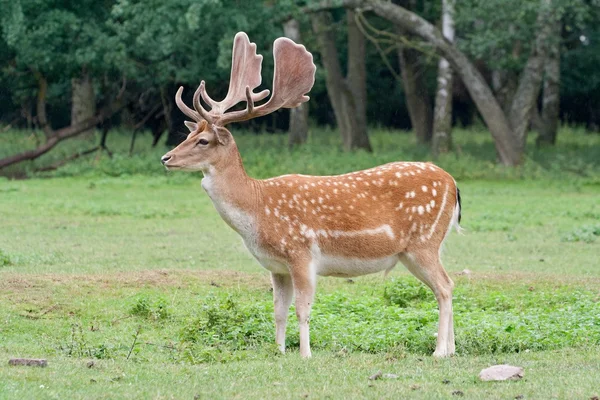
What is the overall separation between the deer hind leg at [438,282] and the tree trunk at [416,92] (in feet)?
70.5

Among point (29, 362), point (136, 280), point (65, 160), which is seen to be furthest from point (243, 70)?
point (65, 160)

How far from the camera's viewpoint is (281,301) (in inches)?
344

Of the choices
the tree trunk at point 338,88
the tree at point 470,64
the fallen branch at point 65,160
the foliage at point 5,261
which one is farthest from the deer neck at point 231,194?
the tree trunk at point 338,88

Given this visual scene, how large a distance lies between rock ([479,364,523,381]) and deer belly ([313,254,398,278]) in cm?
180

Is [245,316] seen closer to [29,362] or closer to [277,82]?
[277,82]

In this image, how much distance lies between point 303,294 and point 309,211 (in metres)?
0.70

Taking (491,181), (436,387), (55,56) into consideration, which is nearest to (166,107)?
(55,56)

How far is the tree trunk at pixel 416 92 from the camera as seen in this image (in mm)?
30672

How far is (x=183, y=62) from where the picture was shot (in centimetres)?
2712

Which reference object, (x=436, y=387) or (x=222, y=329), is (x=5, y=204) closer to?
(x=222, y=329)

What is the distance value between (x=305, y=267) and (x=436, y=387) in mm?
1881

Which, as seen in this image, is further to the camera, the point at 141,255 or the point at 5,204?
the point at 5,204

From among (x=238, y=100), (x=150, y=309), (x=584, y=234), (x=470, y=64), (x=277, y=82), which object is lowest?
(x=584, y=234)

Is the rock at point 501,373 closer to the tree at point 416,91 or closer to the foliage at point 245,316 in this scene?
the foliage at point 245,316
